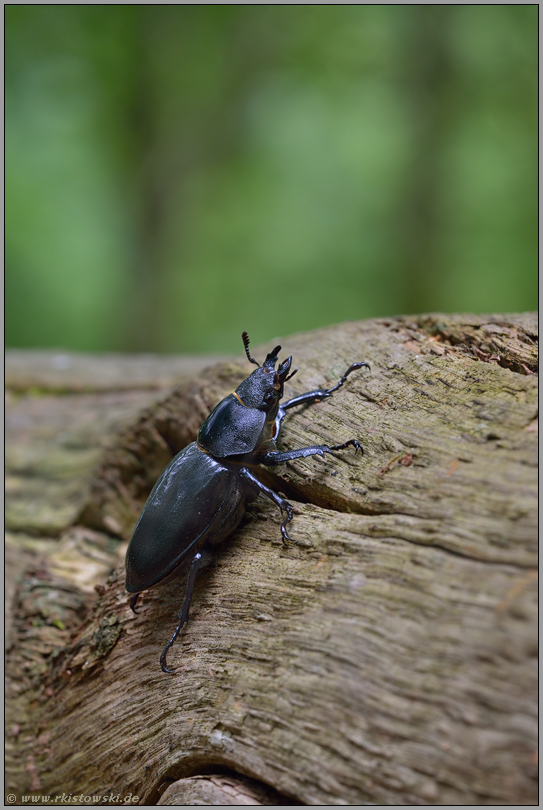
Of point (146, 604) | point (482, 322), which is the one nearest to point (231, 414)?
point (146, 604)

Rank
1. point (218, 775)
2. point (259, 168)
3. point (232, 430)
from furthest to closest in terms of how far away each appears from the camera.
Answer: point (259, 168) < point (232, 430) < point (218, 775)

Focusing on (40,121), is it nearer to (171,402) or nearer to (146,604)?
(171,402)

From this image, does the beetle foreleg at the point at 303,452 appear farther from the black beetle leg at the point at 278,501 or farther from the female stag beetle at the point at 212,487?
the black beetle leg at the point at 278,501

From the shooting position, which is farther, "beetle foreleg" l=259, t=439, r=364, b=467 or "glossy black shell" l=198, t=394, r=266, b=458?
"glossy black shell" l=198, t=394, r=266, b=458

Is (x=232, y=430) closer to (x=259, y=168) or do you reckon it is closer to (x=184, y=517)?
(x=184, y=517)

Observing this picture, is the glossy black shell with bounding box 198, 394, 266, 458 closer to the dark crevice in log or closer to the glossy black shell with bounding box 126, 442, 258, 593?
the glossy black shell with bounding box 126, 442, 258, 593

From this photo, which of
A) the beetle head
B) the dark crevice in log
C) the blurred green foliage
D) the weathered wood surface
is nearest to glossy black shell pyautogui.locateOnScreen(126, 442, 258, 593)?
the weathered wood surface

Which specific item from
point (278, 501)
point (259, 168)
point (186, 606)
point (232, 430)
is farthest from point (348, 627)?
point (259, 168)

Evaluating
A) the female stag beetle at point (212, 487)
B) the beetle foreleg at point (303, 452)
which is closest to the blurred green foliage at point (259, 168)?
the female stag beetle at point (212, 487)
